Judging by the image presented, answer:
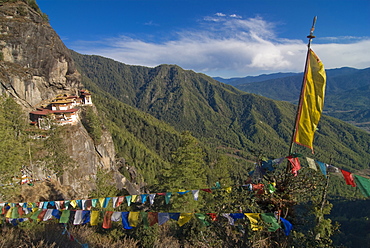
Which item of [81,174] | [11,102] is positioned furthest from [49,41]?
[81,174]

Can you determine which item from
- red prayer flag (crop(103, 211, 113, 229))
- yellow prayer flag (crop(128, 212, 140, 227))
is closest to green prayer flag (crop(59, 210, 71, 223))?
red prayer flag (crop(103, 211, 113, 229))

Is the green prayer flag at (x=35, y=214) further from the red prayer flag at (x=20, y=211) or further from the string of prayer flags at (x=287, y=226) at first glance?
the string of prayer flags at (x=287, y=226)

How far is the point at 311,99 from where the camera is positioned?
614cm

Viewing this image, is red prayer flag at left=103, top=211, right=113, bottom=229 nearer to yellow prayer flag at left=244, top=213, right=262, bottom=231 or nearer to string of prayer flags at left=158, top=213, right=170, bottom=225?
string of prayer flags at left=158, top=213, right=170, bottom=225

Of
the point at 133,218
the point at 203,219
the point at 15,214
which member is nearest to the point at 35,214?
the point at 15,214

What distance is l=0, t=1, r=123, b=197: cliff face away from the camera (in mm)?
33625

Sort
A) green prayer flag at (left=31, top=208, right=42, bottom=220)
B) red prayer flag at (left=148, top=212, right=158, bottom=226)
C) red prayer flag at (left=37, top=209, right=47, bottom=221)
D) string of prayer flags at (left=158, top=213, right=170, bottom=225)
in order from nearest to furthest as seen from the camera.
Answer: string of prayer flags at (left=158, top=213, right=170, bottom=225), red prayer flag at (left=148, top=212, right=158, bottom=226), green prayer flag at (left=31, top=208, right=42, bottom=220), red prayer flag at (left=37, top=209, right=47, bottom=221)

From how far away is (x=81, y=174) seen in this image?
3272 cm

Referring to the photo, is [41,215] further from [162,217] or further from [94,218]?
[162,217]

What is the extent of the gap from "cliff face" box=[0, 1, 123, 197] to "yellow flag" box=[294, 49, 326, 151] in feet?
99.3

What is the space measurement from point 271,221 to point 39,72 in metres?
45.8

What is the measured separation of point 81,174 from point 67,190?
7.50 m

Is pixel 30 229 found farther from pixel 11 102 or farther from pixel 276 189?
pixel 11 102

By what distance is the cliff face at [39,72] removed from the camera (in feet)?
110
